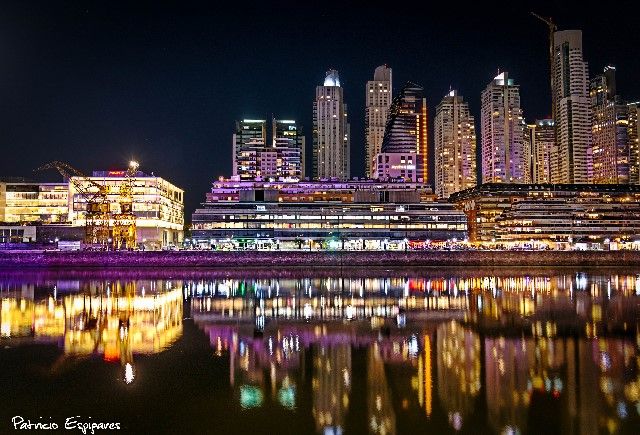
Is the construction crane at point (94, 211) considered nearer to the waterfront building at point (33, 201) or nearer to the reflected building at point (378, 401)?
the waterfront building at point (33, 201)

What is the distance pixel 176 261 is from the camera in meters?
89.1

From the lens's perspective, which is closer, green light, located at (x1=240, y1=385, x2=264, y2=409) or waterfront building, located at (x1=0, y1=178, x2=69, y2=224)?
green light, located at (x1=240, y1=385, x2=264, y2=409)

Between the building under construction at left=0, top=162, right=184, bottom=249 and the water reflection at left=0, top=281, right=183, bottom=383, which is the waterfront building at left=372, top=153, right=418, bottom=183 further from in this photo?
the water reflection at left=0, top=281, right=183, bottom=383

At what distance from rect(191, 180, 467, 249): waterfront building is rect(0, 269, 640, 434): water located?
68783 mm

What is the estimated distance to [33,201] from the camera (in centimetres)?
14100

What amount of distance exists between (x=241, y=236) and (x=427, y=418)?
101797 mm

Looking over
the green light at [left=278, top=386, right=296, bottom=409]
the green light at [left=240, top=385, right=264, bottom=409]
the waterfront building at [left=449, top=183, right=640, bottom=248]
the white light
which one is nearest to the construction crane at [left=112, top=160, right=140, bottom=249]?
the waterfront building at [left=449, top=183, right=640, bottom=248]

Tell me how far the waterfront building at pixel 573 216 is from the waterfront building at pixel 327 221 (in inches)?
1286

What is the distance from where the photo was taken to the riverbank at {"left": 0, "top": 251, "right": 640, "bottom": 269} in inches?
3477

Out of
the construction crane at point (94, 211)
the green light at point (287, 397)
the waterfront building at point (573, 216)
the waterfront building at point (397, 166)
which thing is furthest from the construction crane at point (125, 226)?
the green light at point (287, 397)

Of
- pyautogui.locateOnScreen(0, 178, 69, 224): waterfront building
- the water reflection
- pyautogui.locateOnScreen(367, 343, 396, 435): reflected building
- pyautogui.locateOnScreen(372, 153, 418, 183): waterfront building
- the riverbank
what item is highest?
pyautogui.locateOnScreen(372, 153, 418, 183): waterfront building

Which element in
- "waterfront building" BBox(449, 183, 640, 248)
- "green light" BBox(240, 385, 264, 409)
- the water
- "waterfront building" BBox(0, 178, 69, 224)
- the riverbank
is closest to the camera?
the water

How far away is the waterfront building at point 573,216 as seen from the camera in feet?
481

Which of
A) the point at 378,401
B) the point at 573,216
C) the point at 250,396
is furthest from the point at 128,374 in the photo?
the point at 573,216
